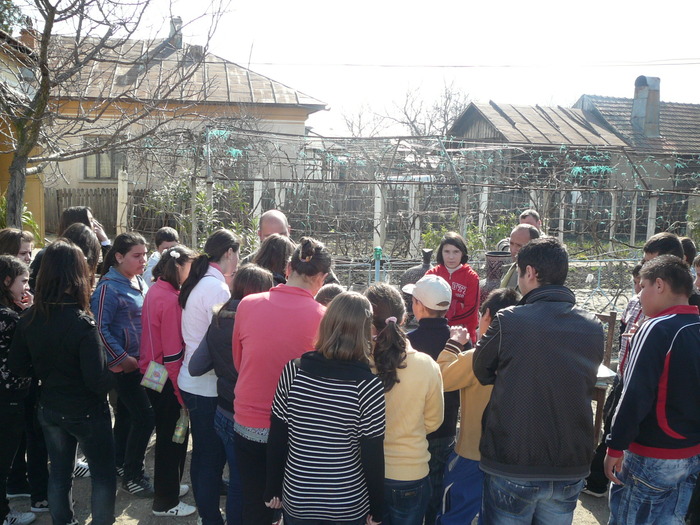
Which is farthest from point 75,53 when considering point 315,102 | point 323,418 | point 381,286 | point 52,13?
point 315,102

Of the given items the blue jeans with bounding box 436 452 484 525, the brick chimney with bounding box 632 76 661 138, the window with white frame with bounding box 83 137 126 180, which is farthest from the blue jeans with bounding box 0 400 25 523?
the brick chimney with bounding box 632 76 661 138

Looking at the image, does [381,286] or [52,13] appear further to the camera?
[52,13]

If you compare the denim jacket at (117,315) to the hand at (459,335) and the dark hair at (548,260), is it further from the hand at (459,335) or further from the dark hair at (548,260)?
the dark hair at (548,260)

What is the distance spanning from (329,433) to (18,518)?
2386 mm

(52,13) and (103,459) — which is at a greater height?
(52,13)

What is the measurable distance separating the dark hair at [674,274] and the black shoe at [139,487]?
338 centimetres

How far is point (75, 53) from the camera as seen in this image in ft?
17.9

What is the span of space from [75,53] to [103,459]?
3.92m

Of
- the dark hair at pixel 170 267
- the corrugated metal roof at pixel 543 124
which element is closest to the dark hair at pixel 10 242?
the dark hair at pixel 170 267

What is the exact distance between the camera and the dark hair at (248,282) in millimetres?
3146

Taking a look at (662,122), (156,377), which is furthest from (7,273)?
(662,122)

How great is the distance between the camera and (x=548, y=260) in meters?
2.58

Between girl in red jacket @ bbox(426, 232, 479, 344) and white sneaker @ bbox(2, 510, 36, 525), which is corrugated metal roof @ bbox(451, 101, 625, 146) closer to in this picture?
girl in red jacket @ bbox(426, 232, 479, 344)

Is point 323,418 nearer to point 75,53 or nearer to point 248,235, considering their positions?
point 75,53
